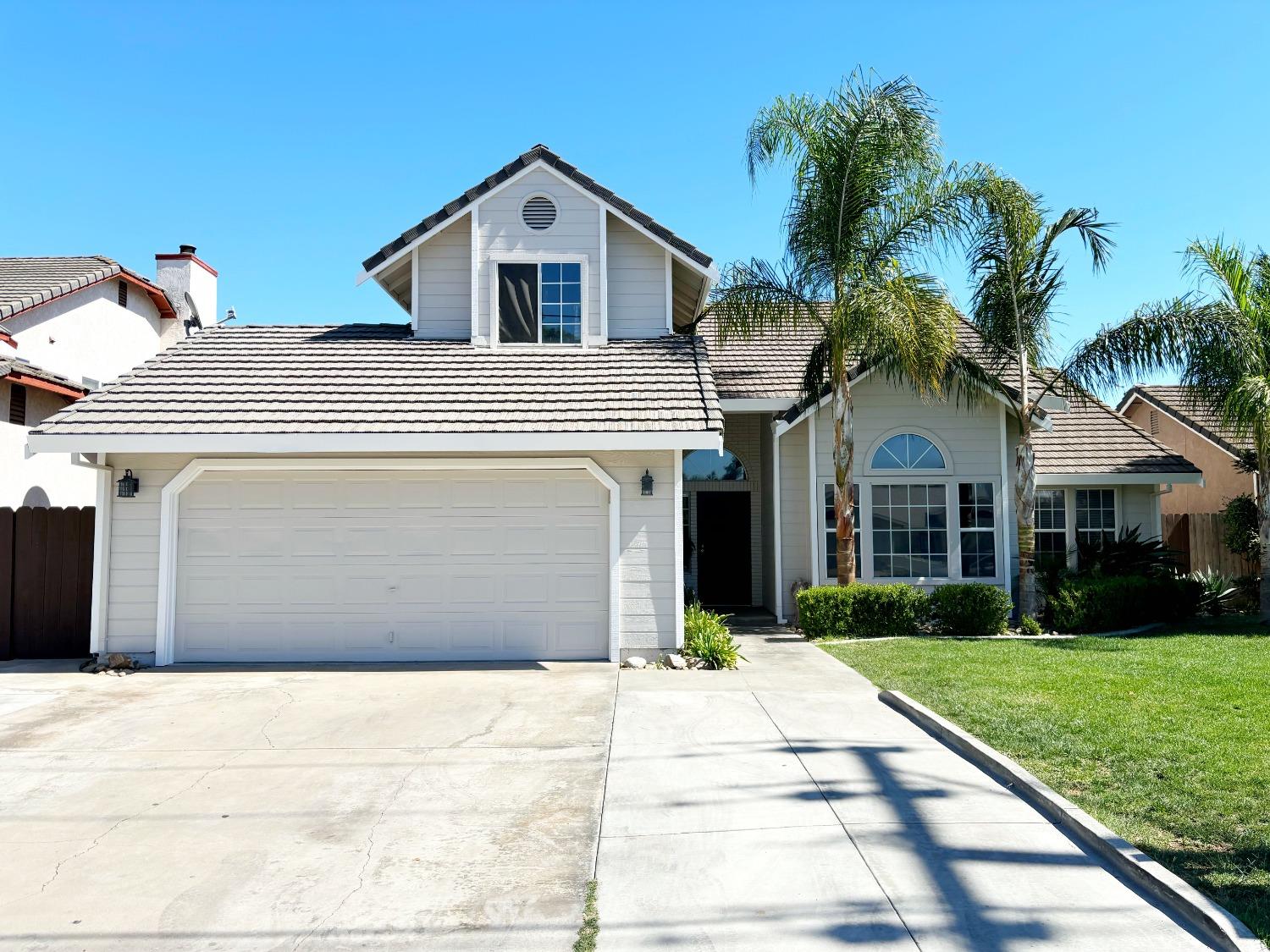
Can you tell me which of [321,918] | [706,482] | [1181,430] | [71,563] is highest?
[1181,430]

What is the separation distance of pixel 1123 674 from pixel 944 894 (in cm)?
635

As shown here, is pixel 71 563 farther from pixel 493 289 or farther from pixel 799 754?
pixel 799 754

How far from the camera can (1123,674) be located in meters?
9.30

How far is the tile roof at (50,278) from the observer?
15.9m

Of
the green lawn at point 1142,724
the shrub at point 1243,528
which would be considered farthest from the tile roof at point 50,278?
the shrub at point 1243,528

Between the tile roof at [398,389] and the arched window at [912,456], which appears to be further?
the arched window at [912,456]

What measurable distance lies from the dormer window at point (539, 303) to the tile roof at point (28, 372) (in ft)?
25.8

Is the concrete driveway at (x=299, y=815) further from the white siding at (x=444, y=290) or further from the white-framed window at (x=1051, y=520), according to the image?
the white-framed window at (x=1051, y=520)

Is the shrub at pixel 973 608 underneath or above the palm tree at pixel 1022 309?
underneath

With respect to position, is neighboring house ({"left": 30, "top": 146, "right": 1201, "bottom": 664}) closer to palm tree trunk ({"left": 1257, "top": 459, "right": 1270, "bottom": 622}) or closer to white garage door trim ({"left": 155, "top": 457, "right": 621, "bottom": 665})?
white garage door trim ({"left": 155, "top": 457, "right": 621, "bottom": 665})

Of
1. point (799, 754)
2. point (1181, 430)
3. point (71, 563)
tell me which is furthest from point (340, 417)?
point (1181, 430)

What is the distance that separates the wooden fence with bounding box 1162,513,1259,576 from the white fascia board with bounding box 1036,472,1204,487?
191 centimetres

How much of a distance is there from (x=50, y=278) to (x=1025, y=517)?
18.9 meters

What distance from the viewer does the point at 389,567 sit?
10703mm
